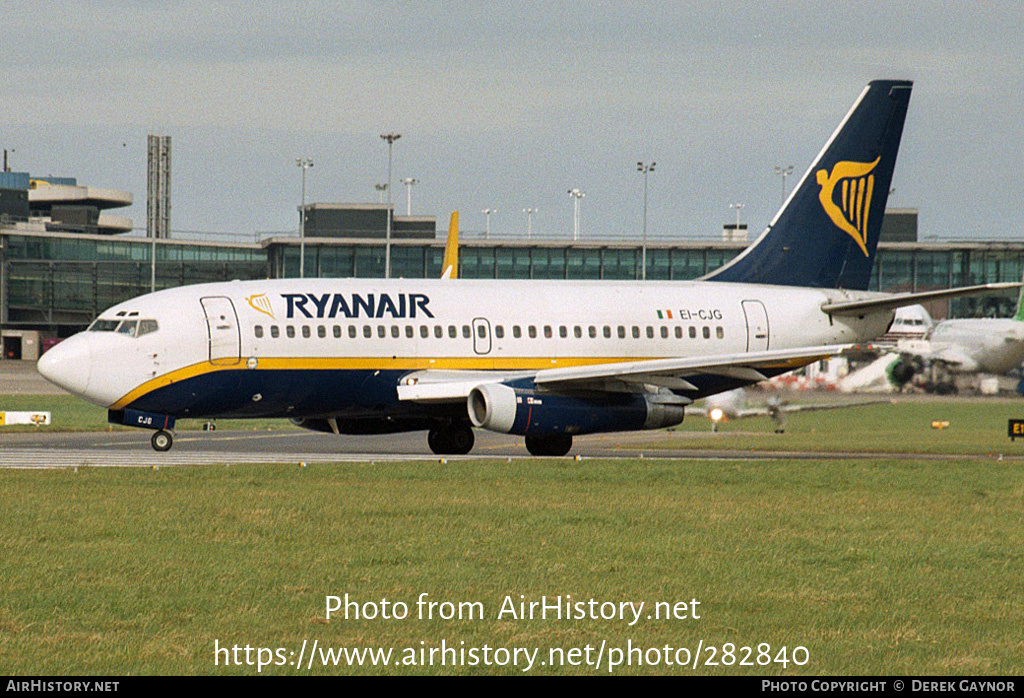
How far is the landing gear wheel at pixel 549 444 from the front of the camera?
37.7m

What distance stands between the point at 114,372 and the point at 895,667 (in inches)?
1007

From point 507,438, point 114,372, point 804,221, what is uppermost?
point 804,221

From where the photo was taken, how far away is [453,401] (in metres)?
36.1

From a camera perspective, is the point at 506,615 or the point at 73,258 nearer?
the point at 506,615

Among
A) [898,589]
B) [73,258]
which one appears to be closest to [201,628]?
[898,589]

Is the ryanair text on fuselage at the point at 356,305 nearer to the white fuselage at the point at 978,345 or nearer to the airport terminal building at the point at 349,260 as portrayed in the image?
the white fuselage at the point at 978,345

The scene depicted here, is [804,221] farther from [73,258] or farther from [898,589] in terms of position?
[73,258]

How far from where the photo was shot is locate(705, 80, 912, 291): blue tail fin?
138 feet

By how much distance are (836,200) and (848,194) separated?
0.40 m

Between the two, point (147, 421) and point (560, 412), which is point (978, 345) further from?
point (147, 421)

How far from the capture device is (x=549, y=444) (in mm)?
37750

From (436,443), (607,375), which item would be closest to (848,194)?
(607,375)

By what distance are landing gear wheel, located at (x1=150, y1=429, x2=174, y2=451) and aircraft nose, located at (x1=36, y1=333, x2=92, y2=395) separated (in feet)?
8.61

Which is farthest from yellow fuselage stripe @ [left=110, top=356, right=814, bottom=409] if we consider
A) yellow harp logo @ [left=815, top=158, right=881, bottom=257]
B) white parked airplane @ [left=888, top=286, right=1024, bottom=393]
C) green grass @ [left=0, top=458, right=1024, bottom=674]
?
white parked airplane @ [left=888, top=286, right=1024, bottom=393]
